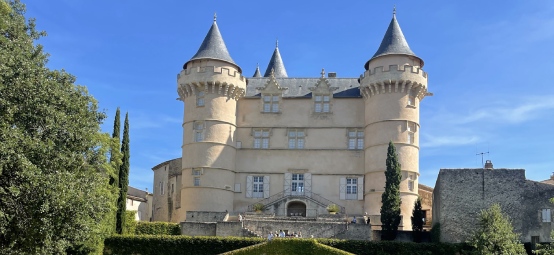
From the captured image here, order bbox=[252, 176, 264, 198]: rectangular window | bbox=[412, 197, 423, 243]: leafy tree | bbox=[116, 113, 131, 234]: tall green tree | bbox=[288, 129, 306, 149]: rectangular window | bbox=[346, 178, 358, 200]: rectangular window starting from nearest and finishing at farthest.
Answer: bbox=[116, 113, 131, 234]: tall green tree < bbox=[412, 197, 423, 243]: leafy tree < bbox=[346, 178, 358, 200]: rectangular window < bbox=[252, 176, 264, 198]: rectangular window < bbox=[288, 129, 306, 149]: rectangular window

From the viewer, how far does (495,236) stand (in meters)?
34.0

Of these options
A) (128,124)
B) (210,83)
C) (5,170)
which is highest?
(210,83)

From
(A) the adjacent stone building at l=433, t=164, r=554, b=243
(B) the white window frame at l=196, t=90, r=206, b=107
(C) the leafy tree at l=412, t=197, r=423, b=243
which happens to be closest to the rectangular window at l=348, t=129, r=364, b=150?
(C) the leafy tree at l=412, t=197, r=423, b=243

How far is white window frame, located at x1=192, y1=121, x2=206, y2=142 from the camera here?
Answer: 4906 cm

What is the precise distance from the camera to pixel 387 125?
157 feet

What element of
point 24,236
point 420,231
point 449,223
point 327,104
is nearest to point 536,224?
point 449,223

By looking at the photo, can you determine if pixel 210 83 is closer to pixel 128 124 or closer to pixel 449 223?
pixel 128 124

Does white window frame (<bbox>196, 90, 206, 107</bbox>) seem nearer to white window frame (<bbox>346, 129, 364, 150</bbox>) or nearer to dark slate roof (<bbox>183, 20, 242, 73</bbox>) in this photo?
dark slate roof (<bbox>183, 20, 242, 73</bbox>)

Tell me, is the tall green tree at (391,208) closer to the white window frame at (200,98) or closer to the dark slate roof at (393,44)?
the dark slate roof at (393,44)

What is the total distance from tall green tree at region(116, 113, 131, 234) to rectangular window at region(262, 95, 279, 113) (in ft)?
36.1

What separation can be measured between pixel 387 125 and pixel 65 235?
25.6 m

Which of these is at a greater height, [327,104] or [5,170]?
[327,104]

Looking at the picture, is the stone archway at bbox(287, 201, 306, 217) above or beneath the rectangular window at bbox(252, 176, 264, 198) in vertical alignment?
beneath

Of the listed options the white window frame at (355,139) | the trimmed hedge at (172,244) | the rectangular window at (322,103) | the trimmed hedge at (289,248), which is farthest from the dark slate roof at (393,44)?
the trimmed hedge at (289,248)
